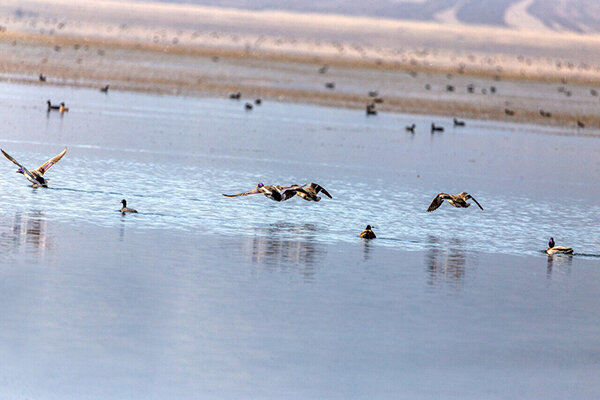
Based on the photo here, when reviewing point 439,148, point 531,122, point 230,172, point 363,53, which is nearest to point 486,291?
point 230,172

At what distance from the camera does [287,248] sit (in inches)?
845

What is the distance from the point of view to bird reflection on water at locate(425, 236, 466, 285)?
2000 cm

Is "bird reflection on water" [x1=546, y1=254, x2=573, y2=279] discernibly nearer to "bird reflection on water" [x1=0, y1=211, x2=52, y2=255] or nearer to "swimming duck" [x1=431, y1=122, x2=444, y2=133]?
"bird reflection on water" [x1=0, y1=211, x2=52, y2=255]

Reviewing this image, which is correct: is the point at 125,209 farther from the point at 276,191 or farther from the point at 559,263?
the point at 559,263

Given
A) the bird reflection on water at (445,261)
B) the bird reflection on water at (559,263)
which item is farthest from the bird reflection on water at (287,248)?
the bird reflection on water at (559,263)

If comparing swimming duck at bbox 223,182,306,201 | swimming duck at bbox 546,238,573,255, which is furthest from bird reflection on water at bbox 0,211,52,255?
swimming duck at bbox 546,238,573,255

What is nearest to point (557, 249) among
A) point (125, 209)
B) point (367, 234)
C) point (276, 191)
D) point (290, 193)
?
point (367, 234)

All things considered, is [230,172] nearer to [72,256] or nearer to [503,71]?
[72,256]

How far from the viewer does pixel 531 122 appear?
61375 mm

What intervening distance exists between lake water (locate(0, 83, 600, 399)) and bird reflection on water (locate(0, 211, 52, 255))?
8 cm

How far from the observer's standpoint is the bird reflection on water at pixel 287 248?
1984 centimetres

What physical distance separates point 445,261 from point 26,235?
23.6 ft

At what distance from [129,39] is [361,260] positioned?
373 ft

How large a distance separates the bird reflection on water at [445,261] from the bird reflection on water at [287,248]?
75.2 inches
